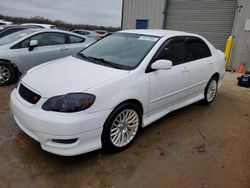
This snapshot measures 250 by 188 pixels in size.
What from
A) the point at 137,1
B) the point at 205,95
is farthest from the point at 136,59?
the point at 137,1

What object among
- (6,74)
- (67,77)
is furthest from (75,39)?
(67,77)

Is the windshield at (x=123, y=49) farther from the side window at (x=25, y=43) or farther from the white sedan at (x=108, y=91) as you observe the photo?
the side window at (x=25, y=43)

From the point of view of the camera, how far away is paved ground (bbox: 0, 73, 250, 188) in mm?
2486

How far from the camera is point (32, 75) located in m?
3.03

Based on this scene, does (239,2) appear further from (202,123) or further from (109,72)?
(109,72)

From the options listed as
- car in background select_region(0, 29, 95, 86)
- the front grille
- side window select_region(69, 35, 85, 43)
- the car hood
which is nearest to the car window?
car in background select_region(0, 29, 95, 86)

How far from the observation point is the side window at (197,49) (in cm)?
405

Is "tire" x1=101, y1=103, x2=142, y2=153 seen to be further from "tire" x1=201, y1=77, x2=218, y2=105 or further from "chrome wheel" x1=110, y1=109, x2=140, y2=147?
"tire" x1=201, y1=77, x2=218, y2=105

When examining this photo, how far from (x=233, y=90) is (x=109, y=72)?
180 inches

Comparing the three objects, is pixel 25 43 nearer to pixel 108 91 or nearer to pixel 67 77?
pixel 67 77

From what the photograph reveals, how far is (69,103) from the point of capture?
7.98 ft

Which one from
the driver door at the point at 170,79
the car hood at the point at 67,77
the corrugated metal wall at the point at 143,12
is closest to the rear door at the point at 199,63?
the driver door at the point at 170,79

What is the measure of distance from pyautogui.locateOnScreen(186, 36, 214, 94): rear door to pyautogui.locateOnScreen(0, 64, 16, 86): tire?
4149 millimetres

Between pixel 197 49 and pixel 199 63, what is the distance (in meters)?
0.30
